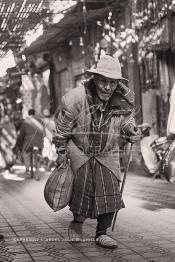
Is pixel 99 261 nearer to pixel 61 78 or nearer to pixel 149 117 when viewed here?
pixel 149 117

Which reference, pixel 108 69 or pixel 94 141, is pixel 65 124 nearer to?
pixel 94 141

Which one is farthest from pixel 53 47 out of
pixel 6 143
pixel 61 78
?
pixel 6 143

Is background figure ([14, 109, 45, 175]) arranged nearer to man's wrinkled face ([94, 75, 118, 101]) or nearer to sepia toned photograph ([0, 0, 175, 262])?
sepia toned photograph ([0, 0, 175, 262])

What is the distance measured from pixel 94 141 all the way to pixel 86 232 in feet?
4.48

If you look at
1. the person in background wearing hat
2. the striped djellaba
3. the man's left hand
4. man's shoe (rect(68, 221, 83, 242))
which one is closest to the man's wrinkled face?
the person in background wearing hat

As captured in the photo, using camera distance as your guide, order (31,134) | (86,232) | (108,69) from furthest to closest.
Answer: (31,134) < (86,232) < (108,69)

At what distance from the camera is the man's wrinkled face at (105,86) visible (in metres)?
6.08

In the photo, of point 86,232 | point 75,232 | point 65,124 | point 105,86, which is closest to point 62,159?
point 65,124

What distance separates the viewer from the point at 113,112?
6.22 metres

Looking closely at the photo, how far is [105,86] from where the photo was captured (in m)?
6.08

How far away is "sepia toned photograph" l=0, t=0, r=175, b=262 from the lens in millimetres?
6105

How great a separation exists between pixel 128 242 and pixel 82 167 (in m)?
0.94

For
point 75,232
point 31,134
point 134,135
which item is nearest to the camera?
point 134,135

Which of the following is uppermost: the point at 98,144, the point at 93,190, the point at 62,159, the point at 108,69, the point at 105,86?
the point at 108,69
